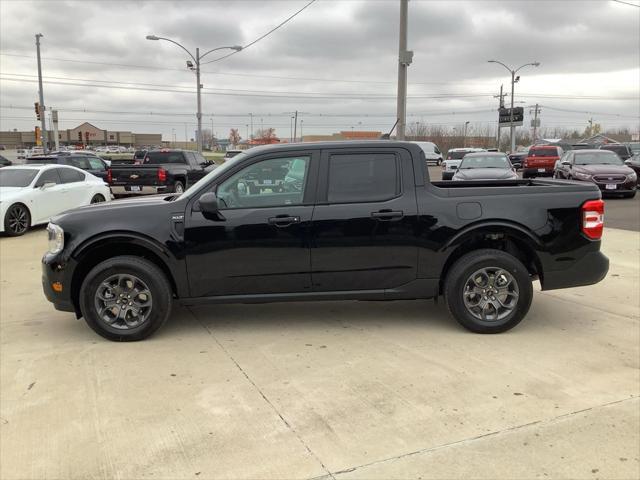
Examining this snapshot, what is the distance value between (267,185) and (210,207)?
0.57 meters

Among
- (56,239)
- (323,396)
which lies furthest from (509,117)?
(323,396)

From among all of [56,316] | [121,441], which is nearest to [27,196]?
[56,316]

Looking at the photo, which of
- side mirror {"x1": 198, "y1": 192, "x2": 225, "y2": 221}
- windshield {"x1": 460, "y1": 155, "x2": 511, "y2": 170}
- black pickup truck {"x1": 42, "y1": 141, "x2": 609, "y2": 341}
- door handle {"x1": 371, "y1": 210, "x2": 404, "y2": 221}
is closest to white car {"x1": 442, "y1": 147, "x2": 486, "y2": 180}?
windshield {"x1": 460, "y1": 155, "x2": 511, "y2": 170}

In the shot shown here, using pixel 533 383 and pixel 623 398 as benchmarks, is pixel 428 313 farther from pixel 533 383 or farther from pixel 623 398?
pixel 623 398

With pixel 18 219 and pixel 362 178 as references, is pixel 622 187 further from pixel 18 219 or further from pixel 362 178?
pixel 18 219

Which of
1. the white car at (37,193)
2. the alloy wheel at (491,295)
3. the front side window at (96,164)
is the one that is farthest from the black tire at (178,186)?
the alloy wheel at (491,295)

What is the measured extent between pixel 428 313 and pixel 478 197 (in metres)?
1.41

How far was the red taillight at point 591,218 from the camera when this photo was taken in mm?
4891

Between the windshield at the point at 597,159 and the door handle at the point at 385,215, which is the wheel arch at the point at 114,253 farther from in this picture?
the windshield at the point at 597,159

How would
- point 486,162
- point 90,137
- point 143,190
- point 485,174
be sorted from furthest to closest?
point 90,137
point 486,162
point 143,190
point 485,174

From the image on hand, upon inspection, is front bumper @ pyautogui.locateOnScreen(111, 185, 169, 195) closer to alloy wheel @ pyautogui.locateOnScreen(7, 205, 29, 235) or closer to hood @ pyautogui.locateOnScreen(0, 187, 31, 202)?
hood @ pyautogui.locateOnScreen(0, 187, 31, 202)

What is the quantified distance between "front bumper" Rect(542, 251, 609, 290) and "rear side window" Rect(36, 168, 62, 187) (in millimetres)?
10742

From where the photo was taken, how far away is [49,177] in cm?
1205

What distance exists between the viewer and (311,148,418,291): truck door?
4758mm
